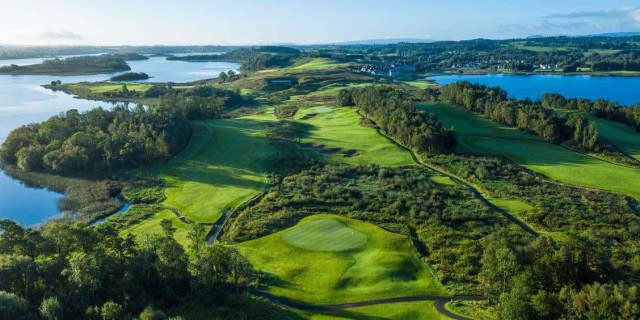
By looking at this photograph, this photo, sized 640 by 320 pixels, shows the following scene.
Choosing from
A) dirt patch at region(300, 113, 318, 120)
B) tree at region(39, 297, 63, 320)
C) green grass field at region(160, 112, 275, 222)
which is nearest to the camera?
tree at region(39, 297, 63, 320)

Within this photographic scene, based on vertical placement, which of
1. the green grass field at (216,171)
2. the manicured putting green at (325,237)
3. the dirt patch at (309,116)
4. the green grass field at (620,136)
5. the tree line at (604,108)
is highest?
the tree line at (604,108)

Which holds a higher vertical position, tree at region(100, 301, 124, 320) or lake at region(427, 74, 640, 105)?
lake at region(427, 74, 640, 105)

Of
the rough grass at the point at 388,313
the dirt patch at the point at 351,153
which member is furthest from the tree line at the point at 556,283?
the dirt patch at the point at 351,153

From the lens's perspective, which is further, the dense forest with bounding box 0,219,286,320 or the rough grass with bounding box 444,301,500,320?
the rough grass with bounding box 444,301,500,320

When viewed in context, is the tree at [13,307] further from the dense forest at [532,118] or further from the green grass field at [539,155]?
the dense forest at [532,118]

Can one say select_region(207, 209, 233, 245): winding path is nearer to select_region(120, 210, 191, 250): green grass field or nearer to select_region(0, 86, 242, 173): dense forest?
select_region(120, 210, 191, 250): green grass field

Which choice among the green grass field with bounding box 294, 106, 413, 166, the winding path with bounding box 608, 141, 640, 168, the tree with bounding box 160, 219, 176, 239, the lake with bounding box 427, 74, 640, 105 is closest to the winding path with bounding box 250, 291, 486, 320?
the tree with bounding box 160, 219, 176, 239

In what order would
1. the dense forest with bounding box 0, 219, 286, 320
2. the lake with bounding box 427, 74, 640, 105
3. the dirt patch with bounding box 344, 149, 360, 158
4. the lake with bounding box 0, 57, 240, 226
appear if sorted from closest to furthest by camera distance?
the dense forest with bounding box 0, 219, 286, 320
the lake with bounding box 0, 57, 240, 226
the dirt patch with bounding box 344, 149, 360, 158
the lake with bounding box 427, 74, 640, 105

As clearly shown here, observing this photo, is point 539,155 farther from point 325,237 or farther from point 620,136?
point 325,237
